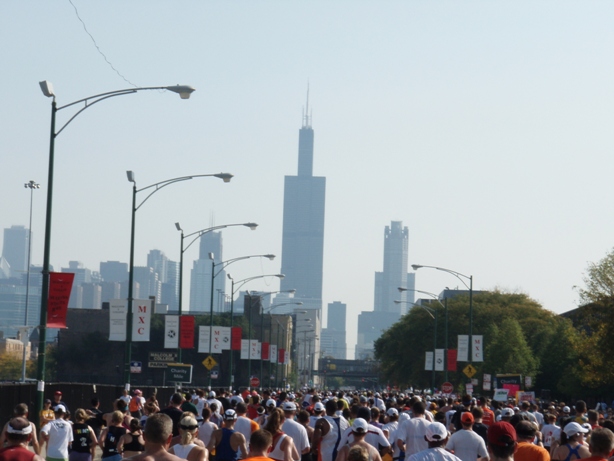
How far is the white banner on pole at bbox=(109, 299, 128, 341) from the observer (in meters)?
36.0

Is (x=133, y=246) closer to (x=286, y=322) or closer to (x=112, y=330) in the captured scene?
(x=112, y=330)

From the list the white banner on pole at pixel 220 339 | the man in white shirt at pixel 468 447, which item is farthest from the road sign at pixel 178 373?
the man in white shirt at pixel 468 447

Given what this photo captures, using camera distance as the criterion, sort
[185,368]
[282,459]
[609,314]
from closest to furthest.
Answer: [282,459], [185,368], [609,314]

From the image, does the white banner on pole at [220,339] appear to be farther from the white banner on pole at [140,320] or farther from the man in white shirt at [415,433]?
the man in white shirt at [415,433]

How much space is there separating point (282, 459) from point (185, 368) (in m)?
28.4

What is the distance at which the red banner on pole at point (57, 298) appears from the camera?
2402 cm

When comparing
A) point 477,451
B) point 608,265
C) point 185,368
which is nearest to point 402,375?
point 608,265

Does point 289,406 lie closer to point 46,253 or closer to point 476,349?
point 46,253

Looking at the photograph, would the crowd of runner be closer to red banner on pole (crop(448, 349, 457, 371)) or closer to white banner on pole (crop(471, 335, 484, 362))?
white banner on pole (crop(471, 335, 484, 362))

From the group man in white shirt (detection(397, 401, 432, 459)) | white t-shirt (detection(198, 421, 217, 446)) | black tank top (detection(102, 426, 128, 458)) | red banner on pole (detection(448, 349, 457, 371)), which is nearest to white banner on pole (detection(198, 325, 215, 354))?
red banner on pole (detection(448, 349, 457, 371))

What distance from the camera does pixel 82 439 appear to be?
1792 cm

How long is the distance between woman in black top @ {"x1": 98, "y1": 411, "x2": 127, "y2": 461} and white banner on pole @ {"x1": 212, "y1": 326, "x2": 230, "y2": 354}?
120 ft

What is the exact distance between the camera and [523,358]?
82125mm

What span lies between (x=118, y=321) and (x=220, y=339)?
17.8 metres
